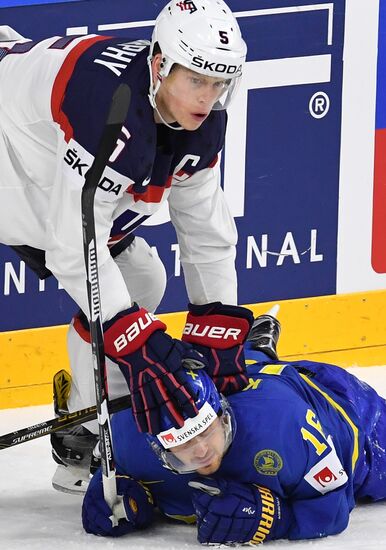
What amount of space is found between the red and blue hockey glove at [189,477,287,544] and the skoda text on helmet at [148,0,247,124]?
80 centimetres

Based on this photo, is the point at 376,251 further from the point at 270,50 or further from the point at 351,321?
the point at 270,50

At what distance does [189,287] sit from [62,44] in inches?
25.1

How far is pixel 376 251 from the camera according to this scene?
479cm

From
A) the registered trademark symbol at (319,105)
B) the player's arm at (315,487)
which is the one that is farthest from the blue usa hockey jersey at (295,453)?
the registered trademark symbol at (319,105)

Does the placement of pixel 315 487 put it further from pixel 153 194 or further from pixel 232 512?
pixel 153 194

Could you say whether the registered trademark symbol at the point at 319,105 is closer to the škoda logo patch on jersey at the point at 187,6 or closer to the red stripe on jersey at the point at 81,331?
the red stripe on jersey at the point at 81,331

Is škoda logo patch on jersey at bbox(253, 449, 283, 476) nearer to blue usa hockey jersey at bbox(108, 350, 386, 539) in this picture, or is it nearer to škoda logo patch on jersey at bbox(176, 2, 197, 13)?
blue usa hockey jersey at bbox(108, 350, 386, 539)

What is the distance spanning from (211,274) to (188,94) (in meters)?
0.55

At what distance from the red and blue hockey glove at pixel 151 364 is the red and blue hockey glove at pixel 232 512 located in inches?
6.2

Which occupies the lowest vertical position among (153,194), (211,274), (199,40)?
(211,274)

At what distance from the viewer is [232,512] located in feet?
10.0

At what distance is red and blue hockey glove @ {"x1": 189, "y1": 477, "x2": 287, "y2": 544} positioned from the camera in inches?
120

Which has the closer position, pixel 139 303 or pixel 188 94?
pixel 188 94

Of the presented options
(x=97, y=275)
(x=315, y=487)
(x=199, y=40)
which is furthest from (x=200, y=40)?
(x=315, y=487)
